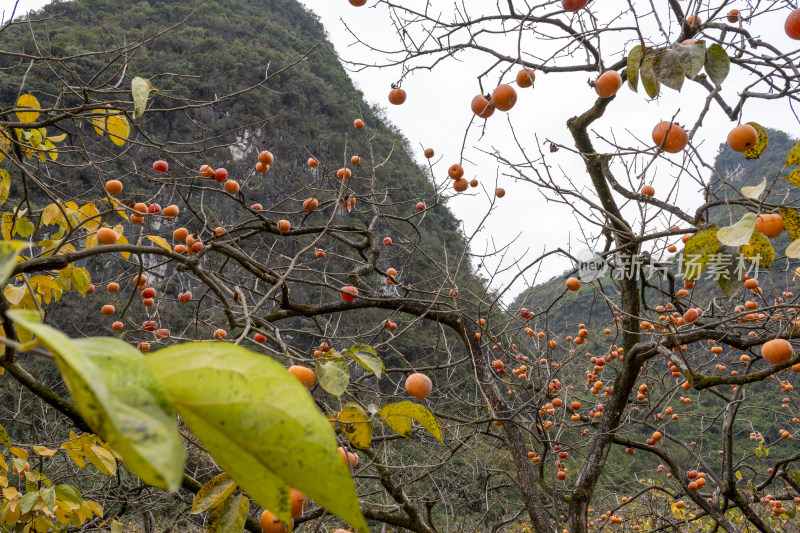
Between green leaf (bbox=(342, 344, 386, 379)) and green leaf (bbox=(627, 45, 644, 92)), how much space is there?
3.19ft

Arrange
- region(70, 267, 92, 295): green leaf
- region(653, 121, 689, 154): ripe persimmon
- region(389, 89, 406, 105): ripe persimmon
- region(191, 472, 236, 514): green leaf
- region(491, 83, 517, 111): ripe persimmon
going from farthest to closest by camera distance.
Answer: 1. region(389, 89, 406, 105): ripe persimmon
2. region(491, 83, 517, 111): ripe persimmon
3. region(70, 267, 92, 295): green leaf
4. region(653, 121, 689, 154): ripe persimmon
5. region(191, 472, 236, 514): green leaf

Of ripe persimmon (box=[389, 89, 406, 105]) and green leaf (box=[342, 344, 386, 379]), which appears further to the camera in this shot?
ripe persimmon (box=[389, 89, 406, 105])

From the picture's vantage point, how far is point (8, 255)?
0.31 metres

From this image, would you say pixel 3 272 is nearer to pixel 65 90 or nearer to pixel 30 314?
pixel 30 314

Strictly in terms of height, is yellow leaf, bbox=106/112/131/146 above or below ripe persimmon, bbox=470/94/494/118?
below

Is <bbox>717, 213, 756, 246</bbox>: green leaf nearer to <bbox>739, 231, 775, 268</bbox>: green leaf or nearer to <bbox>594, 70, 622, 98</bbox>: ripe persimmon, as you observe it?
<bbox>739, 231, 775, 268</bbox>: green leaf

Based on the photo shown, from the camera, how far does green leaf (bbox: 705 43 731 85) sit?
112cm

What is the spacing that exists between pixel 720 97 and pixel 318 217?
12.1 m

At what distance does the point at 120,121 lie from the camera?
1821 millimetres

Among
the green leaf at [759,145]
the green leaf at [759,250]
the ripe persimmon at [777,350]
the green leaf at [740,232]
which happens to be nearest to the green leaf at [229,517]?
the green leaf at [740,232]

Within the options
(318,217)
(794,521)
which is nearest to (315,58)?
(318,217)

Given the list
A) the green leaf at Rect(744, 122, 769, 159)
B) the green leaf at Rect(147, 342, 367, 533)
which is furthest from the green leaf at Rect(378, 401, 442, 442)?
the green leaf at Rect(744, 122, 769, 159)

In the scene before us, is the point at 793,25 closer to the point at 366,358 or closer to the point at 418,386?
the point at 418,386

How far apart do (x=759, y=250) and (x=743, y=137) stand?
0.57 meters
